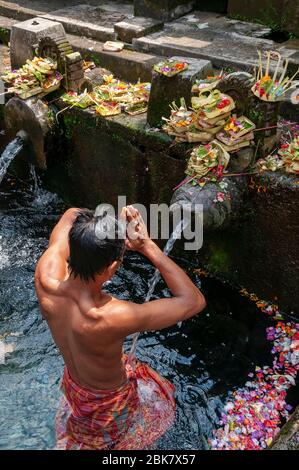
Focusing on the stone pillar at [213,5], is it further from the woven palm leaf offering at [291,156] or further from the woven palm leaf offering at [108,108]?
the woven palm leaf offering at [291,156]

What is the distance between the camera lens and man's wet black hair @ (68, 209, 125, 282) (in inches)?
122

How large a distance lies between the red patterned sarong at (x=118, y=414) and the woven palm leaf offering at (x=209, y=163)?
69.0 inches

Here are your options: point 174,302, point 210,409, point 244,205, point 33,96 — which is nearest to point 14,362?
point 210,409

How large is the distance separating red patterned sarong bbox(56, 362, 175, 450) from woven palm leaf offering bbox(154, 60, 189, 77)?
2750 mm

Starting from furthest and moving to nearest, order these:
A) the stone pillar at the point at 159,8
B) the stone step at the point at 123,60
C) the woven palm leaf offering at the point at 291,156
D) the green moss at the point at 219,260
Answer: the stone pillar at the point at 159,8 → the stone step at the point at 123,60 → the green moss at the point at 219,260 → the woven palm leaf offering at the point at 291,156

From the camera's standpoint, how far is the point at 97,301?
3332 mm

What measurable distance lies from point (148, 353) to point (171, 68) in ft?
8.93

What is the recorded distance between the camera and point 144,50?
7.17 metres

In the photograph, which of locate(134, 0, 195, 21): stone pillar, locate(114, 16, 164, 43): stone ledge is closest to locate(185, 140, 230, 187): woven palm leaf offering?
locate(114, 16, 164, 43): stone ledge

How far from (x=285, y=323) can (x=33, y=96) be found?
150 inches

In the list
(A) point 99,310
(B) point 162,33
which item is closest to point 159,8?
(B) point 162,33

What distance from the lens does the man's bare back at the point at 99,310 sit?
3250mm
